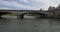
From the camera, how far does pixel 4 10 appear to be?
2842 mm

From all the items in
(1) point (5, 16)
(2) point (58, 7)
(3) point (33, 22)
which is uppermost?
(2) point (58, 7)

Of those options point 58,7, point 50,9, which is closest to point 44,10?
point 50,9

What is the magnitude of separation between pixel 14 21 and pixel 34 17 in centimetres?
65

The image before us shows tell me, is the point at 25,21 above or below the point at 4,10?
below

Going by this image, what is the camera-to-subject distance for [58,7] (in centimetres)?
303

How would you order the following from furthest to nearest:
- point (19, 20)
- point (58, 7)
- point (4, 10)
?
1. point (19, 20)
2. point (58, 7)
3. point (4, 10)

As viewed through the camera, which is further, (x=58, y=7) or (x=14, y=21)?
(x=14, y=21)

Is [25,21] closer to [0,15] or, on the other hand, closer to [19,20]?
Result: [19,20]

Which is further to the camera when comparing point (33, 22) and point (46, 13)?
point (33, 22)

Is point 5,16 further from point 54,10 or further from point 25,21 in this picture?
point 54,10

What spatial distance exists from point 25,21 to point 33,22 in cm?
28

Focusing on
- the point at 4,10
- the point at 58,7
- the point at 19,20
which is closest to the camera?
the point at 4,10

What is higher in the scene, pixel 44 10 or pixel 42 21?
pixel 44 10

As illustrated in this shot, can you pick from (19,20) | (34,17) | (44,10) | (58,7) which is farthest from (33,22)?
(58,7)
